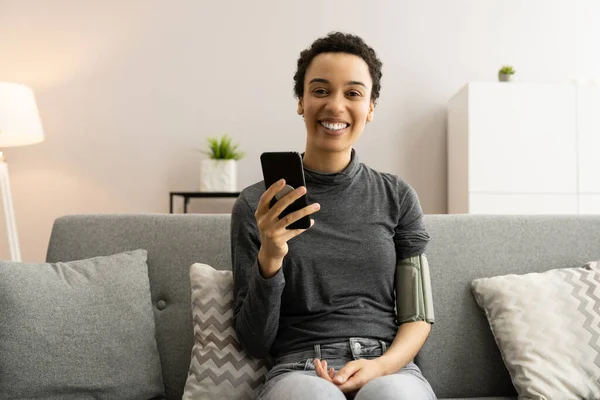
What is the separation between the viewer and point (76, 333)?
4.53 feet

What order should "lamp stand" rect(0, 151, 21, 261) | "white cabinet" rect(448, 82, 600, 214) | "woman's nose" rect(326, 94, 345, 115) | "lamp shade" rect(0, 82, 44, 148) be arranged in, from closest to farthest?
"woman's nose" rect(326, 94, 345, 115) < "lamp shade" rect(0, 82, 44, 148) < "lamp stand" rect(0, 151, 21, 261) < "white cabinet" rect(448, 82, 600, 214)

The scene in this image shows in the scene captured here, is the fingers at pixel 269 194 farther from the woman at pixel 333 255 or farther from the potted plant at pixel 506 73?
the potted plant at pixel 506 73

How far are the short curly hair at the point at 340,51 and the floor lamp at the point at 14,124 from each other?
214 centimetres

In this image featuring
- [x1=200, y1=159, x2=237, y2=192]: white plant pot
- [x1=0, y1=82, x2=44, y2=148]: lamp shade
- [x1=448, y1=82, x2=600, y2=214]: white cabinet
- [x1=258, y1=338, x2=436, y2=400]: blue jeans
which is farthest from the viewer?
[x1=200, y1=159, x2=237, y2=192]: white plant pot

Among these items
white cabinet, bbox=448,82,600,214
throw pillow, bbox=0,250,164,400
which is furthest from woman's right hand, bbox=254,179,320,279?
white cabinet, bbox=448,82,600,214

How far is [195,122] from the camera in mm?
3666

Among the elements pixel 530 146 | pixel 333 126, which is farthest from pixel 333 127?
pixel 530 146

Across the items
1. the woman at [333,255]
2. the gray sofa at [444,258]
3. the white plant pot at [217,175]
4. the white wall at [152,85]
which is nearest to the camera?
the woman at [333,255]

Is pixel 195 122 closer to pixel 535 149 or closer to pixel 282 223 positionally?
pixel 535 149

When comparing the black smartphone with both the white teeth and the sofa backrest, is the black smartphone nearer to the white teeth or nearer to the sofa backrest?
the white teeth

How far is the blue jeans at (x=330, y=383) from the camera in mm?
1064

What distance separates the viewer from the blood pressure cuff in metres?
1.34

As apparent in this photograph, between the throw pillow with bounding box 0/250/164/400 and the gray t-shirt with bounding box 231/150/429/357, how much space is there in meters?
0.27

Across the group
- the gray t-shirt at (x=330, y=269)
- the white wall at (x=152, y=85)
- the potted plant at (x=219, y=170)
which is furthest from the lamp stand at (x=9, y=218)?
the gray t-shirt at (x=330, y=269)
